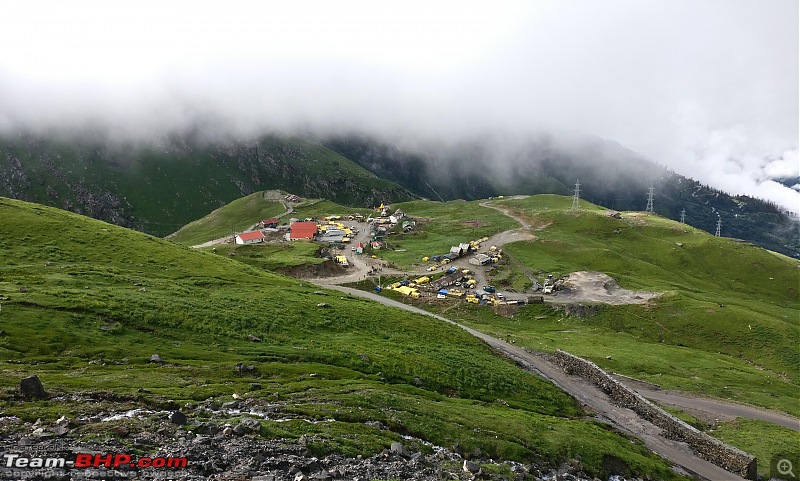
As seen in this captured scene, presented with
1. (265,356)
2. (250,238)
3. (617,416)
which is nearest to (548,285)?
(617,416)

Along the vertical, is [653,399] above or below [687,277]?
below

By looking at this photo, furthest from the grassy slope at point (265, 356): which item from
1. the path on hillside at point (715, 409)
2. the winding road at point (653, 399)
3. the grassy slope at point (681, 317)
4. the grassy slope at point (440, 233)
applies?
the grassy slope at point (440, 233)

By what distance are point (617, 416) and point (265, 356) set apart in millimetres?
40453

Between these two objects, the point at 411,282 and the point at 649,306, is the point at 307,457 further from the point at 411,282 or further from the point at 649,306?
the point at 649,306

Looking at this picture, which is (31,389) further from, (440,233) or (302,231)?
(440,233)

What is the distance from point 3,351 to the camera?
98.7 ft

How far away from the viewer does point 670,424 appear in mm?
47250

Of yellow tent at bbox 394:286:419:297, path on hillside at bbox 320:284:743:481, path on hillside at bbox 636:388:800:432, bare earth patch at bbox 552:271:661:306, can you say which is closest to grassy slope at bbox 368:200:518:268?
yellow tent at bbox 394:286:419:297

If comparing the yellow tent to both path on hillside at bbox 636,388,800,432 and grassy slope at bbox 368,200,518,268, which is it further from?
path on hillside at bbox 636,388,800,432

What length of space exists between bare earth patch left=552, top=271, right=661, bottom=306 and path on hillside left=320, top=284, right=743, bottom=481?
41955 millimetres

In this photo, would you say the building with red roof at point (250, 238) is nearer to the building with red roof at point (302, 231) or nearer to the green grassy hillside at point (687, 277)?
the building with red roof at point (302, 231)

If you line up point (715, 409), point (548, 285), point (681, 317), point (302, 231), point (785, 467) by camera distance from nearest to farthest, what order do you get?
point (785, 467)
point (715, 409)
point (681, 317)
point (548, 285)
point (302, 231)

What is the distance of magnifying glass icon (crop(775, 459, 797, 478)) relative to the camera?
41.5 meters

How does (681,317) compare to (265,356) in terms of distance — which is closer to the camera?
(265,356)
